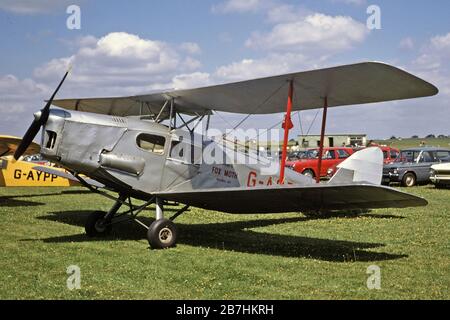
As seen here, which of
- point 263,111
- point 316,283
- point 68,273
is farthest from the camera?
point 263,111

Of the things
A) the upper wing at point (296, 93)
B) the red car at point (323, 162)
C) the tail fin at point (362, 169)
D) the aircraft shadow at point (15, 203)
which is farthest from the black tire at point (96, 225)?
the red car at point (323, 162)

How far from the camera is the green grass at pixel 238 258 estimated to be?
5645mm

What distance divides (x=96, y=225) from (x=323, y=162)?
55.9 ft

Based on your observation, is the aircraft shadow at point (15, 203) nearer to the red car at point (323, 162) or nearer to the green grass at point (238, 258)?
the green grass at point (238, 258)

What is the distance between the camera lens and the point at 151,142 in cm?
877

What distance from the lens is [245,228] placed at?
1095cm

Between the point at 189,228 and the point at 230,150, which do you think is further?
the point at 189,228

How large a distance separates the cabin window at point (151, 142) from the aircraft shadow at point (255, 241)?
1.76 m

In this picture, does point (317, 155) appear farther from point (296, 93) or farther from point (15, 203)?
point (296, 93)

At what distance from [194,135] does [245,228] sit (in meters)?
2.72

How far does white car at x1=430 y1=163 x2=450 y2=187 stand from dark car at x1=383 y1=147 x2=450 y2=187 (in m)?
1.58

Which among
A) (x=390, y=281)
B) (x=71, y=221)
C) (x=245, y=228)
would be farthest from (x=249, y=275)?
(x=71, y=221)

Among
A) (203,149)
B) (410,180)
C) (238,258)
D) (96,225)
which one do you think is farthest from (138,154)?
(410,180)

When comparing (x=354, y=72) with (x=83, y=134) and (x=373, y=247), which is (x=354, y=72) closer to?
(x=373, y=247)
